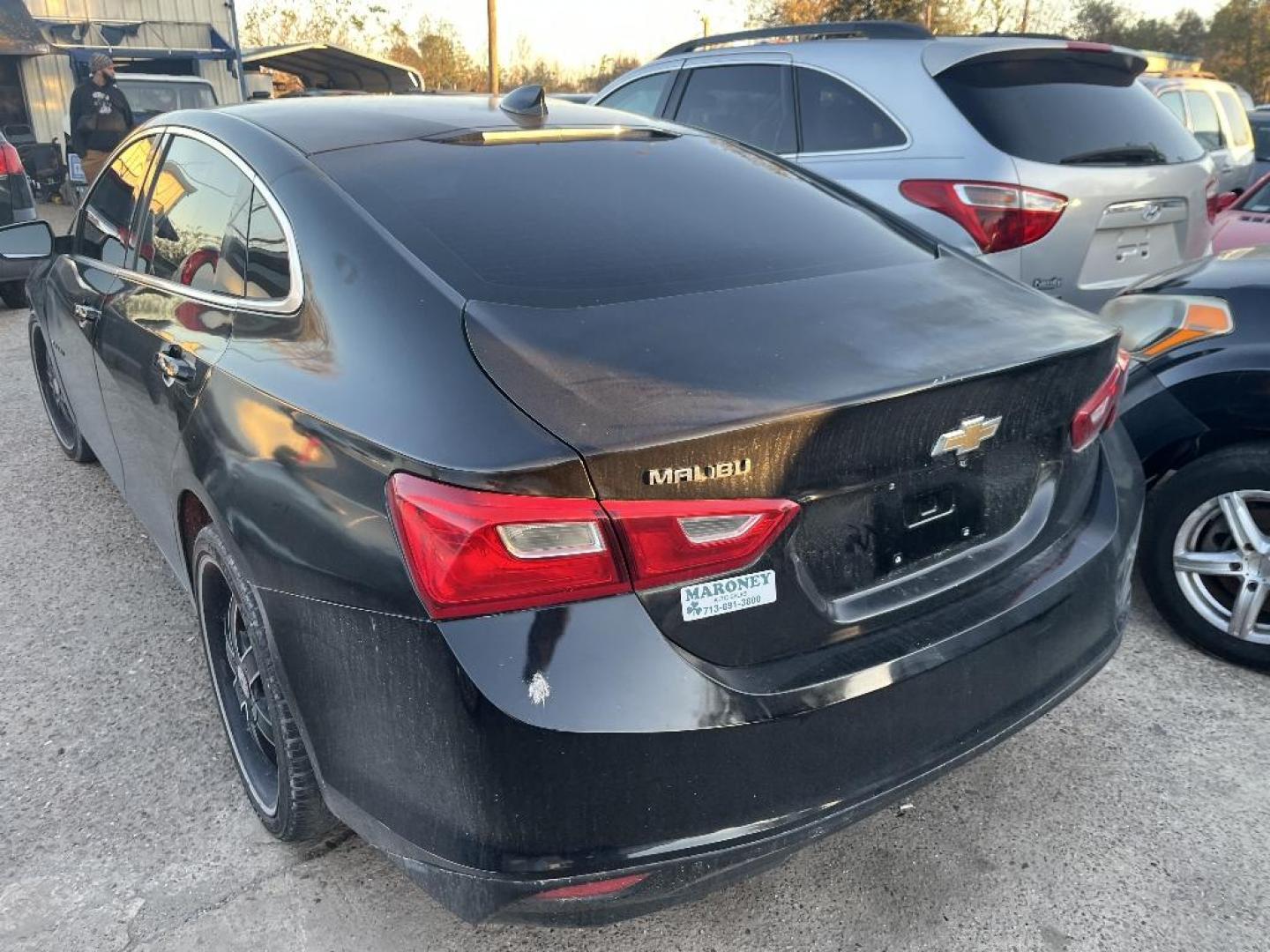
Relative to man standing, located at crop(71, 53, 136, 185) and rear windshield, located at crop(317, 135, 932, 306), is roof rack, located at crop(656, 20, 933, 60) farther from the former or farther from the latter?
man standing, located at crop(71, 53, 136, 185)

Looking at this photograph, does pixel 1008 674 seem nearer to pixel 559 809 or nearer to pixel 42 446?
pixel 559 809

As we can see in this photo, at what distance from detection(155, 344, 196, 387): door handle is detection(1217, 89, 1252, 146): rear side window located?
10.4m

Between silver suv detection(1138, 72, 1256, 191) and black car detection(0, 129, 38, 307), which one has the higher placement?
silver suv detection(1138, 72, 1256, 191)

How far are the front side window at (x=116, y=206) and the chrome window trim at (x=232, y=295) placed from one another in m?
0.08

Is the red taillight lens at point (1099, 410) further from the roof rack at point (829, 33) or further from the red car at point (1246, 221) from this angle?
the red car at point (1246, 221)

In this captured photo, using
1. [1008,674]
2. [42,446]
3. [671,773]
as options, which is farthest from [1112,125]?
[42,446]

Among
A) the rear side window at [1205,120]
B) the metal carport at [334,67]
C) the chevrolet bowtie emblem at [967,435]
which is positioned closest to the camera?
the chevrolet bowtie emblem at [967,435]

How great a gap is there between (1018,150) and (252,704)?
3738mm

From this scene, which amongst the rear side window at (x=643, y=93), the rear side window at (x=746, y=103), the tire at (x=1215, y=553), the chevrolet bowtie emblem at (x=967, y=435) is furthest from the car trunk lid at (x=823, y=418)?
the rear side window at (x=643, y=93)

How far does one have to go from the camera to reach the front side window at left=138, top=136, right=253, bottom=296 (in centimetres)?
238

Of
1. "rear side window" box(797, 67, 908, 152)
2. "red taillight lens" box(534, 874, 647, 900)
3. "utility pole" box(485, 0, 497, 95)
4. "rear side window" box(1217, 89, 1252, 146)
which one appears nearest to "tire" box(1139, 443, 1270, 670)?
"red taillight lens" box(534, 874, 647, 900)

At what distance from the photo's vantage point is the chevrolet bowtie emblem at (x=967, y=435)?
181 cm

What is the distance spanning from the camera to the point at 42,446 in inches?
197

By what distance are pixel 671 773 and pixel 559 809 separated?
0.18 metres
